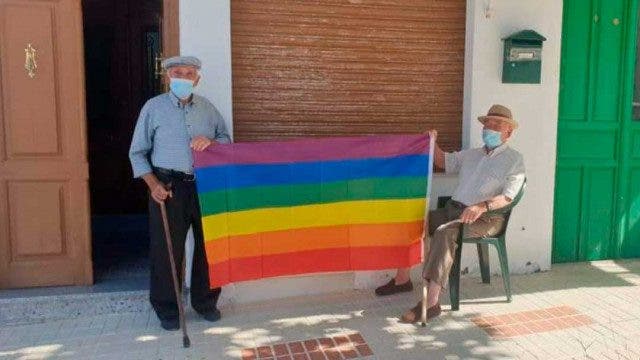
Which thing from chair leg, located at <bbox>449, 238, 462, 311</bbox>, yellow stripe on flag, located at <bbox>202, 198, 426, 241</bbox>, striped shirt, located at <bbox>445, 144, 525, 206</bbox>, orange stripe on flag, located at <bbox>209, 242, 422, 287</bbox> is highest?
striped shirt, located at <bbox>445, 144, 525, 206</bbox>

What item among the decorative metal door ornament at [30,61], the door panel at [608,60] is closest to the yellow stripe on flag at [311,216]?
the decorative metal door ornament at [30,61]

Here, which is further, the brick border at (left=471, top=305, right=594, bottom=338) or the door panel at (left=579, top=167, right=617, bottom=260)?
the door panel at (left=579, top=167, right=617, bottom=260)

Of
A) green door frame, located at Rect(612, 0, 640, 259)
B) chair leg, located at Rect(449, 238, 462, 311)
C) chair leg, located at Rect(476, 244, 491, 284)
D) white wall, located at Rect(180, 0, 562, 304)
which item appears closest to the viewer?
chair leg, located at Rect(449, 238, 462, 311)

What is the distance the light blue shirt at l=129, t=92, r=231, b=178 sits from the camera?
13.0ft

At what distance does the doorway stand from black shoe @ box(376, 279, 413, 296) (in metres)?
3.22

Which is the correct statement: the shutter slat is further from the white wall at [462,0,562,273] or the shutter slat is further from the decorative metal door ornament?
the decorative metal door ornament

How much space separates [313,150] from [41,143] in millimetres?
2166

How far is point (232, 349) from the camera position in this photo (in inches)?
148

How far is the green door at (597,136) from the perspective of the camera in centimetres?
538

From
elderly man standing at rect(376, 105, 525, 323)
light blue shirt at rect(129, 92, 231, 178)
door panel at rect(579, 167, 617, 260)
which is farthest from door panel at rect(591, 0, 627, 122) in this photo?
light blue shirt at rect(129, 92, 231, 178)

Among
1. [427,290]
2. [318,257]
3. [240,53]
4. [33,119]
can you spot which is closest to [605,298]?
[427,290]

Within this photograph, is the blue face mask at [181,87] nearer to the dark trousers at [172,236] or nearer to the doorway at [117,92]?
the dark trousers at [172,236]

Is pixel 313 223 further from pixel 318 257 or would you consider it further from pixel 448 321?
pixel 448 321

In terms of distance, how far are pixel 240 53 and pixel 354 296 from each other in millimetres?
2287
